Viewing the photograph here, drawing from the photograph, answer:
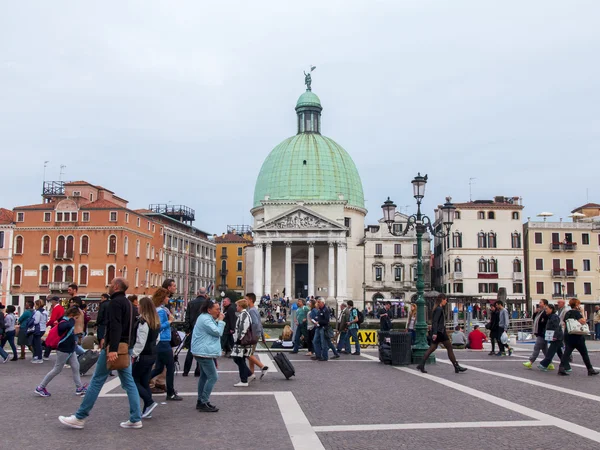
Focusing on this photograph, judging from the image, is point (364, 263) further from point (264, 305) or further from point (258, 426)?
point (258, 426)

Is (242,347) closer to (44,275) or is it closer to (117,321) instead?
(117,321)

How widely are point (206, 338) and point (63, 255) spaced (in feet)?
188

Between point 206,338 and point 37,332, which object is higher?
point 206,338

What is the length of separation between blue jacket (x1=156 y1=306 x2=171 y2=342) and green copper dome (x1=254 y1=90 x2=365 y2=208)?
6476 cm

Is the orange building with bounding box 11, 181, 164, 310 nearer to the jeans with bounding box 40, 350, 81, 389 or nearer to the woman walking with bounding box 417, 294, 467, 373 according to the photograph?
the woman walking with bounding box 417, 294, 467, 373

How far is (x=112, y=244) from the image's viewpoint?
208ft

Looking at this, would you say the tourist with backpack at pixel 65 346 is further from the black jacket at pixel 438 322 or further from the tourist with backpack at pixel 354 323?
the tourist with backpack at pixel 354 323

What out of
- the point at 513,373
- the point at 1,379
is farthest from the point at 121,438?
the point at 513,373

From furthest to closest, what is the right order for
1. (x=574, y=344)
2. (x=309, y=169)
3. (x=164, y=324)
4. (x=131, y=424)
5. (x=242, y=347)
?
1. (x=309, y=169)
2. (x=574, y=344)
3. (x=242, y=347)
4. (x=164, y=324)
5. (x=131, y=424)

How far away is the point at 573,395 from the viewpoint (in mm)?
12461

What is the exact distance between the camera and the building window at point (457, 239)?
66688 millimetres

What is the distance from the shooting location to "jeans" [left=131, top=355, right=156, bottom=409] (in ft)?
31.7

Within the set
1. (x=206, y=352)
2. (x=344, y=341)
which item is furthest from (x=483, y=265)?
(x=206, y=352)

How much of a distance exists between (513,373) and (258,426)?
907cm
